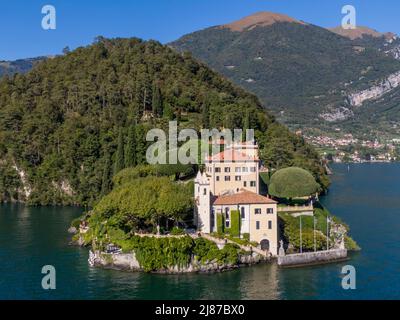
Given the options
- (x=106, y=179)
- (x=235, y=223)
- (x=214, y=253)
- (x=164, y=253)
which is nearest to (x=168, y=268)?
(x=164, y=253)

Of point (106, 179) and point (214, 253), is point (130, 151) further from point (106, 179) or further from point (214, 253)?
point (214, 253)

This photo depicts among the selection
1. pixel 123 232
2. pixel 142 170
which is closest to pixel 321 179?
pixel 142 170

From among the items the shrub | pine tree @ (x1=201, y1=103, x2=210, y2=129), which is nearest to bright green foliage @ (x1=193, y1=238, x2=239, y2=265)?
the shrub

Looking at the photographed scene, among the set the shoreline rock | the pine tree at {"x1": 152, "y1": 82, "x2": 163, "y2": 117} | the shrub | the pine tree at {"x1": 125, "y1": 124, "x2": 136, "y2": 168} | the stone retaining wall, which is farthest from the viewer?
the pine tree at {"x1": 152, "y1": 82, "x2": 163, "y2": 117}

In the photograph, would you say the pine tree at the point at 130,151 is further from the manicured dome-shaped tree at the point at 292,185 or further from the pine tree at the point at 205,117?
the manicured dome-shaped tree at the point at 292,185

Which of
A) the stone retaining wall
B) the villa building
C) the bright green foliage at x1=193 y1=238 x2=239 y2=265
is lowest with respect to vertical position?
the stone retaining wall

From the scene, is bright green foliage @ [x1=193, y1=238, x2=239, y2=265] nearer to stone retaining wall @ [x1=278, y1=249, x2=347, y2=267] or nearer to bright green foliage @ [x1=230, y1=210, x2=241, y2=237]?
bright green foliage @ [x1=230, y1=210, x2=241, y2=237]

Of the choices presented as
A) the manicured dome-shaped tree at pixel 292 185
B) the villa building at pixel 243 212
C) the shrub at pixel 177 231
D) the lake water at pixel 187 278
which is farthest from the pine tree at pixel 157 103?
the shrub at pixel 177 231
